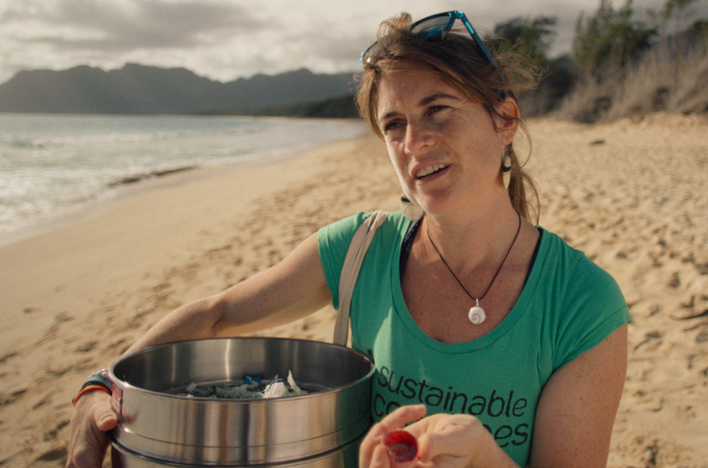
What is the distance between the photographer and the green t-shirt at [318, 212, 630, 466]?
3.91 ft

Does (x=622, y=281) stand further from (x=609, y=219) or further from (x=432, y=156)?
(x=432, y=156)

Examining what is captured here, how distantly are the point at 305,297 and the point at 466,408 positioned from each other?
0.61 meters

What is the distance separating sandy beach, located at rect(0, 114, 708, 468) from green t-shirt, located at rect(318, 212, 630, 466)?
4.43ft

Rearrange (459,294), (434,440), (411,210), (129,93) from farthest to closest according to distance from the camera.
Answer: (129,93) < (411,210) < (459,294) < (434,440)

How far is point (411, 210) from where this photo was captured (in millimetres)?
1529

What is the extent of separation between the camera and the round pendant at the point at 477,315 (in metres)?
1.31

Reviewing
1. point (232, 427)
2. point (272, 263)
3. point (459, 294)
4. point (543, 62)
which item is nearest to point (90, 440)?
point (232, 427)

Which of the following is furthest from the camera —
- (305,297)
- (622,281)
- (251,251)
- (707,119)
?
(707,119)

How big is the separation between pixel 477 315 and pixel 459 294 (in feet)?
0.38

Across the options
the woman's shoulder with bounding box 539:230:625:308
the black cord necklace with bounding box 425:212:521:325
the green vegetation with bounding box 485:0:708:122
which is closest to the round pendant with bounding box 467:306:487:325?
the black cord necklace with bounding box 425:212:521:325

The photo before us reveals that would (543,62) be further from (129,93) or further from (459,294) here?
(129,93)

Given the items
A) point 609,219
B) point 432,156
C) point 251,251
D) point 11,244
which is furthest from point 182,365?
point 11,244

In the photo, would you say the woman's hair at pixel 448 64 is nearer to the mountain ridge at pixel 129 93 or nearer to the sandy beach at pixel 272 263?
the sandy beach at pixel 272 263

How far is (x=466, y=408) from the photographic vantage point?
1.25 meters
